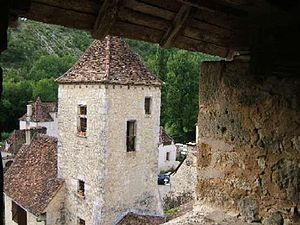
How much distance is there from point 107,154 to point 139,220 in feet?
6.62

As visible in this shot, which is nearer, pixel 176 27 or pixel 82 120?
pixel 176 27

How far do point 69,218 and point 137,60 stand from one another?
209 inches

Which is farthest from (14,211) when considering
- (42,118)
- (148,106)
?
(42,118)

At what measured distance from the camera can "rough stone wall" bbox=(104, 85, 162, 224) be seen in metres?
11.3

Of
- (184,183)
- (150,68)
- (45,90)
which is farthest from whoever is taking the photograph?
(45,90)

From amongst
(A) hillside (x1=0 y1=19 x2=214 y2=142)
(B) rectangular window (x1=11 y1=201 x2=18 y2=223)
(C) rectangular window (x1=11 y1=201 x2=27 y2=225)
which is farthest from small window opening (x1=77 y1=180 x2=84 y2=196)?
(A) hillside (x1=0 y1=19 x2=214 y2=142)

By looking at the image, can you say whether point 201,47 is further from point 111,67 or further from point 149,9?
point 111,67

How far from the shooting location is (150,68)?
118ft

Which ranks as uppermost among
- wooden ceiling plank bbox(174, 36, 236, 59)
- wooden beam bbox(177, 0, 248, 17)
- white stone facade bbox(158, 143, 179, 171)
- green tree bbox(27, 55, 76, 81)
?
green tree bbox(27, 55, 76, 81)

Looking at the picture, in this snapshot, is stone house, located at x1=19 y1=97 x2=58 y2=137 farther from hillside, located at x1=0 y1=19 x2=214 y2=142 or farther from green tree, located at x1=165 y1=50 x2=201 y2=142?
green tree, located at x1=165 y1=50 x2=201 y2=142

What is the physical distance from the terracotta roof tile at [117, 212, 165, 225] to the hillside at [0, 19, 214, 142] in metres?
13.4

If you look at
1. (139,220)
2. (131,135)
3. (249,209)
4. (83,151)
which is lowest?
(139,220)

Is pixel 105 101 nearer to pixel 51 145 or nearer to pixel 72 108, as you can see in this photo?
pixel 72 108

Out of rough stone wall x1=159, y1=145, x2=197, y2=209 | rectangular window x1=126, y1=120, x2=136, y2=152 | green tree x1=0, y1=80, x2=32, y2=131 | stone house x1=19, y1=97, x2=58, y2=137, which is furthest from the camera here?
green tree x1=0, y1=80, x2=32, y2=131
